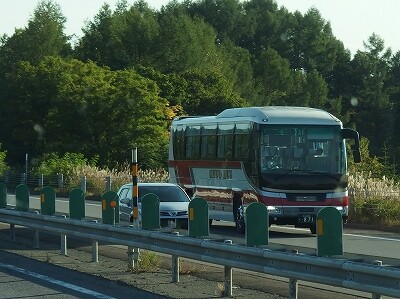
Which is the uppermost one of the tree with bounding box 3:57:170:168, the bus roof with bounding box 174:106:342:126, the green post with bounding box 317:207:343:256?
the tree with bounding box 3:57:170:168

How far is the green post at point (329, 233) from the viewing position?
12852 millimetres

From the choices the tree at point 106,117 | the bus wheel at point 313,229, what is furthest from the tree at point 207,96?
the bus wheel at point 313,229

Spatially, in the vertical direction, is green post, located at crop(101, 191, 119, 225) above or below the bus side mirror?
below

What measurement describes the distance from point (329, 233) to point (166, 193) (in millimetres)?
13287

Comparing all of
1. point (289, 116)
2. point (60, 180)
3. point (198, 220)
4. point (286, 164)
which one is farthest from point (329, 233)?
point (60, 180)

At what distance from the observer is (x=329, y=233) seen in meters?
13.0

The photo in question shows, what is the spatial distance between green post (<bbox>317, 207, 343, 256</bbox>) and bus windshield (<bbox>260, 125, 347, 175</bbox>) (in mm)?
14003

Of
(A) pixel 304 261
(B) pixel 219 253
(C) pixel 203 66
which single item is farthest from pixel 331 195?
(C) pixel 203 66

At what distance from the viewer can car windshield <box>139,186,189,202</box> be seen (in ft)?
84.6

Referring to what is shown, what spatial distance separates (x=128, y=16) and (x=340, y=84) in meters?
31.1

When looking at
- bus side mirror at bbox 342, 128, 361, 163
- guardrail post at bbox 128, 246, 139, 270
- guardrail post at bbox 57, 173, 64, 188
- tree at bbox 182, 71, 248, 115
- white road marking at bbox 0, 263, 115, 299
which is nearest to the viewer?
white road marking at bbox 0, 263, 115, 299

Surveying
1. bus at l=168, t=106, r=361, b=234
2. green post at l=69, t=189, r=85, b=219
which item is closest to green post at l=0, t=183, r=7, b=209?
green post at l=69, t=189, r=85, b=219

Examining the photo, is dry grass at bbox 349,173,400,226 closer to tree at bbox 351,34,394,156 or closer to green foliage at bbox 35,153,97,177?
green foliage at bbox 35,153,97,177

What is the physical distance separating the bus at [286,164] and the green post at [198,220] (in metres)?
10.8
